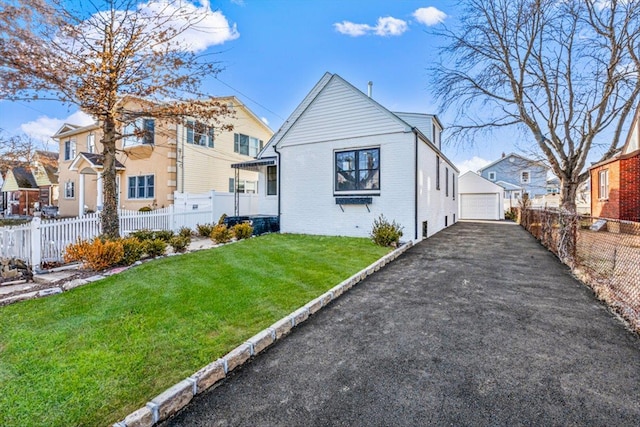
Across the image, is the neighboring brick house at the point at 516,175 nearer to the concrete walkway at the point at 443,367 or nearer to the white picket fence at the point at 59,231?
the white picket fence at the point at 59,231

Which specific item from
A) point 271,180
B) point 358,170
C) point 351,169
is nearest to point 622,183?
point 358,170

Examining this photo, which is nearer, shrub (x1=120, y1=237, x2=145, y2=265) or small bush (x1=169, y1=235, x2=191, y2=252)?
shrub (x1=120, y1=237, x2=145, y2=265)

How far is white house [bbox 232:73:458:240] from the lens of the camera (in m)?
10.5

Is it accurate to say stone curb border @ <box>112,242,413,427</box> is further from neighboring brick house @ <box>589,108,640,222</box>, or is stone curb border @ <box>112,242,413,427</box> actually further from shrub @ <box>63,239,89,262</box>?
neighboring brick house @ <box>589,108,640,222</box>

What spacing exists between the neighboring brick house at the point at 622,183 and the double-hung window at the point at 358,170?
1155 centimetres

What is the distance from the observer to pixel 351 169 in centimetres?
1146

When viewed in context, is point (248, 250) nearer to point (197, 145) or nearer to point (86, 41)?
point (86, 41)

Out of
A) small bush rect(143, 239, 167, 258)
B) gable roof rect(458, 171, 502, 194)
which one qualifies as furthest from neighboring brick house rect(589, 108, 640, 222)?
small bush rect(143, 239, 167, 258)

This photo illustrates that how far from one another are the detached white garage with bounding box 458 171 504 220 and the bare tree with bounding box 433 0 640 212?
29.1 ft

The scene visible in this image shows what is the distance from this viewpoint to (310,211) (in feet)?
39.8

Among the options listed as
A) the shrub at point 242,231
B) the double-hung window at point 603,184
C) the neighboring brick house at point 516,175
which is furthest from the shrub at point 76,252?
the neighboring brick house at point 516,175

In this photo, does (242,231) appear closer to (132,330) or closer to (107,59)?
(107,59)

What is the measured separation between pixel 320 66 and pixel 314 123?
404 cm

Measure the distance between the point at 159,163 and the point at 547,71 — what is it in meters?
22.0
